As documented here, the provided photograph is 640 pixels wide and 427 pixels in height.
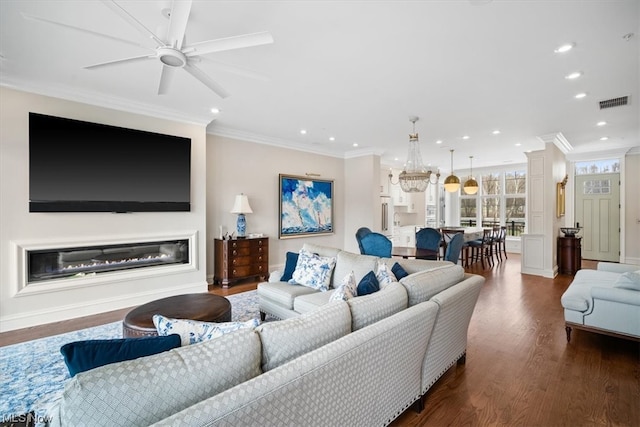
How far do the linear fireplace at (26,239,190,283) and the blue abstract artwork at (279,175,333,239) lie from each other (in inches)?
89.8

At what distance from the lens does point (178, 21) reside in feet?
6.15

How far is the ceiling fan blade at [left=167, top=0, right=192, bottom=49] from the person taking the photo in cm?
173

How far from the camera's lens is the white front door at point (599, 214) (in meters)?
7.46

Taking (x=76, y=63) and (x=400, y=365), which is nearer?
(x=400, y=365)

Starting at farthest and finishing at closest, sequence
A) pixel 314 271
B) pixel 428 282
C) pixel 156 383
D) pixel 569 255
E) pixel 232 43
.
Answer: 1. pixel 569 255
2. pixel 314 271
3. pixel 428 282
4. pixel 232 43
5. pixel 156 383

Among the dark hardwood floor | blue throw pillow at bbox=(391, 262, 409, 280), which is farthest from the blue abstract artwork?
blue throw pillow at bbox=(391, 262, 409, 280)

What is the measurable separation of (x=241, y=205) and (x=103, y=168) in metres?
2.08

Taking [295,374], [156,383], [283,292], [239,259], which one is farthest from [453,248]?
[156,383]

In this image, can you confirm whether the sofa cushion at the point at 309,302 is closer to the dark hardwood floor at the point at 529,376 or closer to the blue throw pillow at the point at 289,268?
the blue throw pillow at the point at 289,268

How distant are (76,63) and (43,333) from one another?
2.90m

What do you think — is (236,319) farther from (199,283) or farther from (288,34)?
(288,34)

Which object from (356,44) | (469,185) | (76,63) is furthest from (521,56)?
(469,185)

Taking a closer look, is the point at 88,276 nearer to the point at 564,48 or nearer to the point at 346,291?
the point at 346,291

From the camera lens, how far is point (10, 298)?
338 cm
